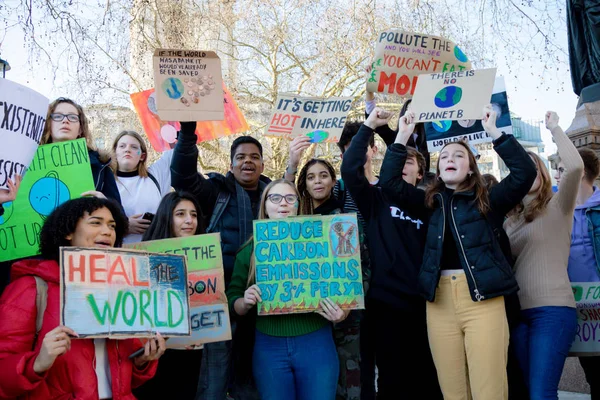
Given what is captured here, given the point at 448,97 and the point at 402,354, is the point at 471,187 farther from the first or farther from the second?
the point at 402,354

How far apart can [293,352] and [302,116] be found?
2.21 m

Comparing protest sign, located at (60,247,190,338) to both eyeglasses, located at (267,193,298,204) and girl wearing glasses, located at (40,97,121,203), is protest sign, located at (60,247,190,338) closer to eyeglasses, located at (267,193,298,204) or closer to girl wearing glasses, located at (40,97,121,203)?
eyeglasses, located at (267,193,298,204)

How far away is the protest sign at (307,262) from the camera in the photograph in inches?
153

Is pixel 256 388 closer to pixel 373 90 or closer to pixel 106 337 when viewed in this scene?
pixel 106 337

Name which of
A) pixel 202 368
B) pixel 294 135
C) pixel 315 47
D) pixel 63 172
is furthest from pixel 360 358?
pixel 315 47

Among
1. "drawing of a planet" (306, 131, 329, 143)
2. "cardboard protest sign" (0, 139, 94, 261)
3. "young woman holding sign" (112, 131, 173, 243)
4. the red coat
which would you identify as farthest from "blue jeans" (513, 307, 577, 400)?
"cardboard protest sign" (0, 139, 94, 261)

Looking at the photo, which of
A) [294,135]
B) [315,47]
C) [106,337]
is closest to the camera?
[106,337]

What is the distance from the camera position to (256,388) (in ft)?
14.0

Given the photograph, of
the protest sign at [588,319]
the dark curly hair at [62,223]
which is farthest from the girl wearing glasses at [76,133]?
the protest sign at [588,319]

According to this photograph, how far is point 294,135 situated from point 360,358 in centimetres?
189

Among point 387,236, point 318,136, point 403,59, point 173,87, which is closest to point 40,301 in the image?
point 173,87

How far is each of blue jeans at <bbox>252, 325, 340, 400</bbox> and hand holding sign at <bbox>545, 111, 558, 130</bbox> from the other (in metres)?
2.05

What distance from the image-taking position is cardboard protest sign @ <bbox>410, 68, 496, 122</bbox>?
15.3 feet

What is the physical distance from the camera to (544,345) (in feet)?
13.1
